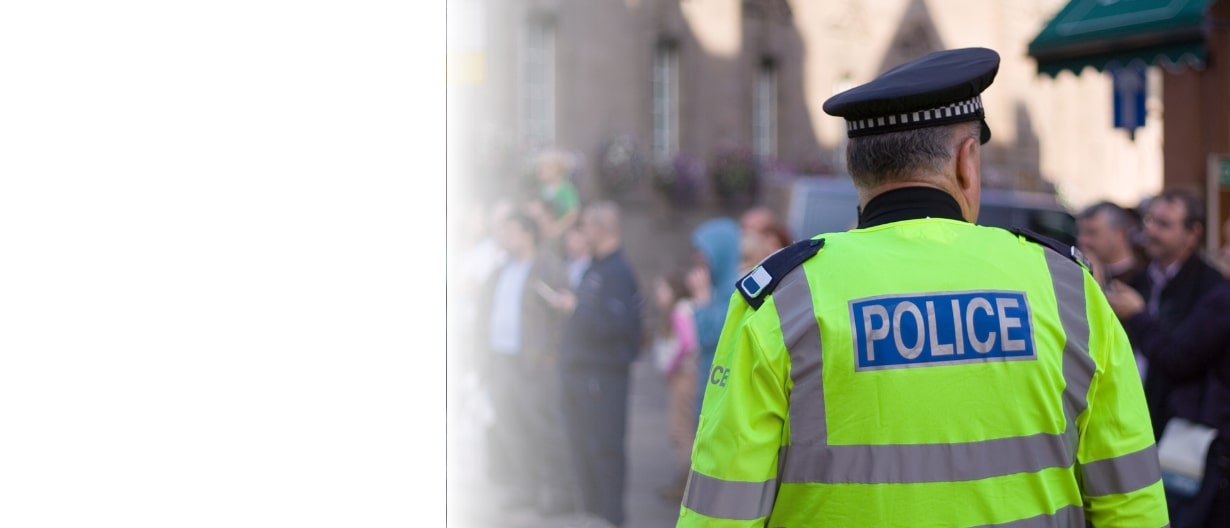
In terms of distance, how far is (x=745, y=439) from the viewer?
2.01m

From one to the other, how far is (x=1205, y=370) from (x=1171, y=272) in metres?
0.63

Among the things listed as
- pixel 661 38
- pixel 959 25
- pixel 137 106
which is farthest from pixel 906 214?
pixel 959 25

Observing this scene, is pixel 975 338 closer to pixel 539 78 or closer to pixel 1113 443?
pixel 1113 443

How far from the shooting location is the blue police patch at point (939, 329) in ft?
6.66

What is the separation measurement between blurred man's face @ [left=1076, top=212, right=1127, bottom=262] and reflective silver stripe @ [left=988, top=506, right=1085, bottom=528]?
329 centimetres

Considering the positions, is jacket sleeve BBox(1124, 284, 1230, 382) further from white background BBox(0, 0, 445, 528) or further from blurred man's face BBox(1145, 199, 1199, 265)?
white background BBox(0, 0, 445, 528)

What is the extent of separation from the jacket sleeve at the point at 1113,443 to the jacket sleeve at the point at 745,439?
1.72ft

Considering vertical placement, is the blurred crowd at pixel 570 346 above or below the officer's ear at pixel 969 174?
below

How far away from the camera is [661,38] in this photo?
57.2ft

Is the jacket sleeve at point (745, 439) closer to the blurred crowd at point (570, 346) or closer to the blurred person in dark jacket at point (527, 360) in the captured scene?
the blurred crowd at point (570, 346)

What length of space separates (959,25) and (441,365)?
849 inches

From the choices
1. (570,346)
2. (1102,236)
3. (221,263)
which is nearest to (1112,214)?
(1102,236)

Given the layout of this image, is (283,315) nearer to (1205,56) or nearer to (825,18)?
(1205,56)

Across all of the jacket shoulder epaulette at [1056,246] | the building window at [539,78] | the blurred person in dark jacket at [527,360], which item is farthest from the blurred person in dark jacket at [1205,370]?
the building window at [539,78]
